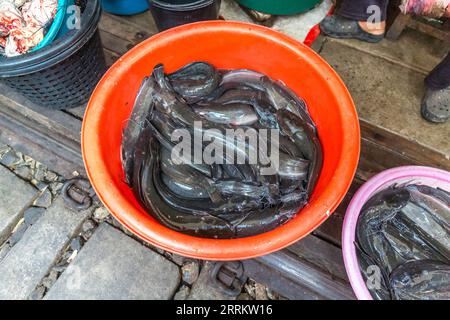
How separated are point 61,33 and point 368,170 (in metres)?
1.61

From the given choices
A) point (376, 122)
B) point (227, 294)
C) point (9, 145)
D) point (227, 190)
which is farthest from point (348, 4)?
point (9, 145)

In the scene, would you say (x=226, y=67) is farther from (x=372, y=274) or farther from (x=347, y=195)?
(x=372, y=274)

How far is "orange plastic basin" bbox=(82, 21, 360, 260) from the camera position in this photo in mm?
1133

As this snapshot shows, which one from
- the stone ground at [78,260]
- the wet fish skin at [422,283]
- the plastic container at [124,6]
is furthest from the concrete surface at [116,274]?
the plastic container at [124,6]

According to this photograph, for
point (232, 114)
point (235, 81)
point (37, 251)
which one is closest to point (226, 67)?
point (235, 81)

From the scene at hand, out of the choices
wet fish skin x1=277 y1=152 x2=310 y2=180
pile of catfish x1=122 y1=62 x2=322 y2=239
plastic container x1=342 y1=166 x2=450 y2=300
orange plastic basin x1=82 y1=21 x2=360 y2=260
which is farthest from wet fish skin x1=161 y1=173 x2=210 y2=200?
plastic container x1=342 y1=166 x2=450 y2=300

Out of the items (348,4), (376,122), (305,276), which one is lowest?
(305,276)

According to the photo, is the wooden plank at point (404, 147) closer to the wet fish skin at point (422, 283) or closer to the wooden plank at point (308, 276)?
the wet fish skin at point (422, 283)

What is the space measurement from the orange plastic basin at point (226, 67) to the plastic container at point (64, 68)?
31 cm

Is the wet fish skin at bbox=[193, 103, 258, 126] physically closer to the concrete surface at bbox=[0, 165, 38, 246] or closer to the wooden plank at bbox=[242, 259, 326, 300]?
the wooden plank at bbox=[242, 259, 326, 300]

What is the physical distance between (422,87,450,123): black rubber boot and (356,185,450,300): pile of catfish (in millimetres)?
512

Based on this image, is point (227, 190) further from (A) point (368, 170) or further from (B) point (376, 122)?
(B) point (376, 122)

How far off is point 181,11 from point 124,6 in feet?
1.95

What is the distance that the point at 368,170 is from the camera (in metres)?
1.73
